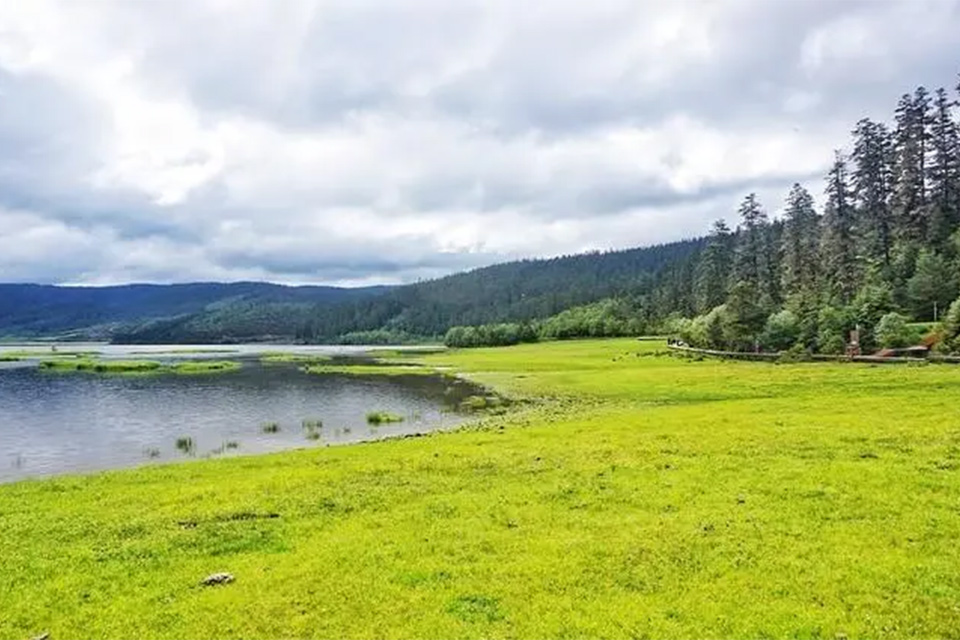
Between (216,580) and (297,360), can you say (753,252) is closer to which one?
(297,360)

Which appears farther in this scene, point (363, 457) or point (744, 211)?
point (744, 211)

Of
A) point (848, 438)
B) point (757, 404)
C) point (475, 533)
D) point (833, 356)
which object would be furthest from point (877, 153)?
point (475, 533)

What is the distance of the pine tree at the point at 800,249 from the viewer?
415 feet

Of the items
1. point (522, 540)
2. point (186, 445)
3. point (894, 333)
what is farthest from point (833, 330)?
point (522, 540)

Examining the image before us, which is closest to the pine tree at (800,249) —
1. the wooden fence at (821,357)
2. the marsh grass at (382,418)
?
the wooden fence at (821,357)

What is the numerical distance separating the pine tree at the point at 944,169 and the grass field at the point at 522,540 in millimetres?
90100

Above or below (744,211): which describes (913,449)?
below

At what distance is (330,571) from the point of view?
1675 cm

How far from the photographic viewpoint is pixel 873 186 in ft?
393

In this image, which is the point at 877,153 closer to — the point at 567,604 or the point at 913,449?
the point at 913,449

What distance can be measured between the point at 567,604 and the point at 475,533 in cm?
525

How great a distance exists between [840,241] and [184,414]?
102598 millimetres

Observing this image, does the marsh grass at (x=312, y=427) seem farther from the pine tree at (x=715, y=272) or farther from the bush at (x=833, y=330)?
the pine tree at (x=715, y=272)

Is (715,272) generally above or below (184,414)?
above
